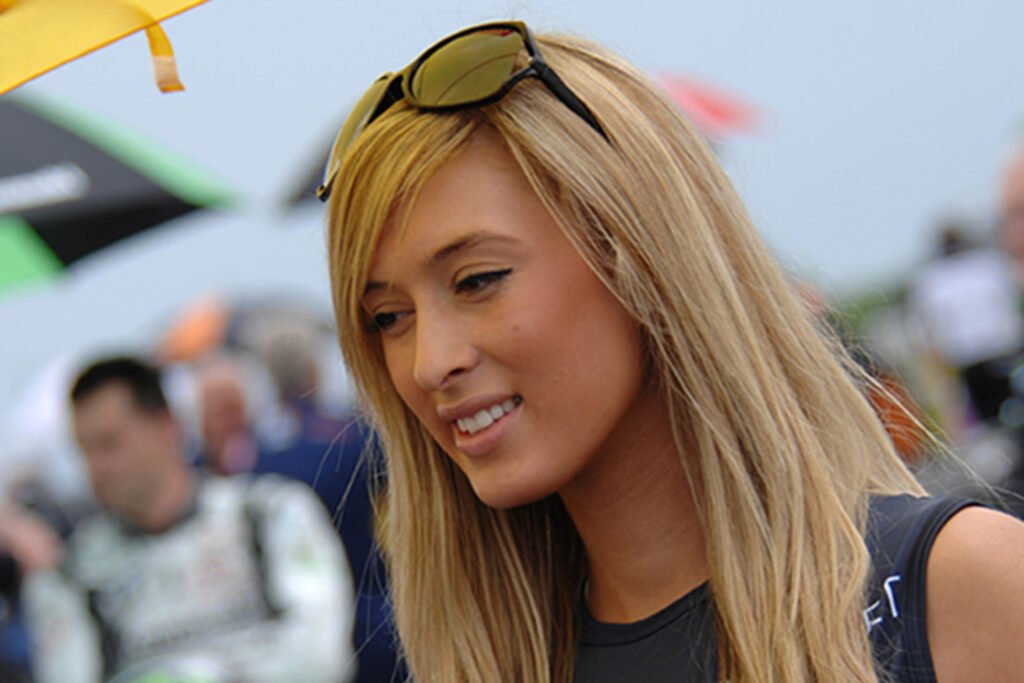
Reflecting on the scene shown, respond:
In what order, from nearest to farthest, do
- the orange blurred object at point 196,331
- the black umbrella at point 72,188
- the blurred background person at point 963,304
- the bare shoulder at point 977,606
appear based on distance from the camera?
the bare shoulder at point 977,606 → the black umbrella at point 72,188 → the blurred background person at point 963,304 → the orange blurred object at point 196,331

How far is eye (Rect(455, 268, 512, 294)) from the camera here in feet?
6.50

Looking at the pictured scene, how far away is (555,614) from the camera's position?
7.48 feet

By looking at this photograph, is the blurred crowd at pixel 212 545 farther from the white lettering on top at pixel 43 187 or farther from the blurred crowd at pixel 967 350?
the white lettering on top at pixel 43 187

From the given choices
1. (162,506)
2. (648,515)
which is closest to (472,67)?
(648,515)

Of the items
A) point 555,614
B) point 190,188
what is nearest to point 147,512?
point 190,188

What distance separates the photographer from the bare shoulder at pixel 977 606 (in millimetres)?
1771

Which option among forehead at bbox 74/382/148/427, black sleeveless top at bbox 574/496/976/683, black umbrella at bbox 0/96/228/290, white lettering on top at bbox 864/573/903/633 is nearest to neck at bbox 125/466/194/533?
forehead at bbox 74/382/148/427

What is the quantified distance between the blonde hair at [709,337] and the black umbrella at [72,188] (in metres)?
Result: 2.36

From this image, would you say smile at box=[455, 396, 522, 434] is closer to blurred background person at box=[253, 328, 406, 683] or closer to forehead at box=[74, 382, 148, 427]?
blurred background person at box=[253, 328, 406, 683]

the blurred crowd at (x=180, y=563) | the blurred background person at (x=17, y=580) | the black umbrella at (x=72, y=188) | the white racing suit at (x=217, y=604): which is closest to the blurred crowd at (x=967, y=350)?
the blurred crowd at (x=180, y=563)

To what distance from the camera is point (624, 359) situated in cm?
201

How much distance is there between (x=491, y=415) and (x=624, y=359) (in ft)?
0.60

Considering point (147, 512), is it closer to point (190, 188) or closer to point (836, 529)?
point (190, 188)

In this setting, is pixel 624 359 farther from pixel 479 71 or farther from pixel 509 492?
pixel 479 71
